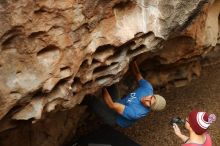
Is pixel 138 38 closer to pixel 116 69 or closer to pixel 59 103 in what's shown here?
pixel 116 69

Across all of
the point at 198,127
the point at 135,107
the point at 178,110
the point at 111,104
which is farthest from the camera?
the point at 178,110

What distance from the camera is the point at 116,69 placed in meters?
3.40

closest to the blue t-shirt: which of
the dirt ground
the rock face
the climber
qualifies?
the climber

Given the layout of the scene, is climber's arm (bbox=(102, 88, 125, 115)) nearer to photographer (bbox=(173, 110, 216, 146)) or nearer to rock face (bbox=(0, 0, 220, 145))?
rock face (bbox=(0, 0, 220, 145))

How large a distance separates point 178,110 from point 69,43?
2.45 metres

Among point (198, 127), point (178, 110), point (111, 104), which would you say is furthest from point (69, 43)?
point (178, 110)

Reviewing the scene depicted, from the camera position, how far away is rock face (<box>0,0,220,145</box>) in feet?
9.01

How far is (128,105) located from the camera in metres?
3.79

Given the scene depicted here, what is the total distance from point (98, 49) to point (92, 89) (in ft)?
1.11

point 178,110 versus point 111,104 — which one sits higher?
point 111,104

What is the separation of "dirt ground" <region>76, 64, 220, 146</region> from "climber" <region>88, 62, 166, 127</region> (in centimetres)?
82

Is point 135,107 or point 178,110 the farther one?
point 178,110

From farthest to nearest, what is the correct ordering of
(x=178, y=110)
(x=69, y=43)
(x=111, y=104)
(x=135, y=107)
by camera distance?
(x=178, y=110) → (x=135, y=107) → (x=111, y=104) → (x=69, y=43)

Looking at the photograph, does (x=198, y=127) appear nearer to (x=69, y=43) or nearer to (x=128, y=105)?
(x=128, y=105)
